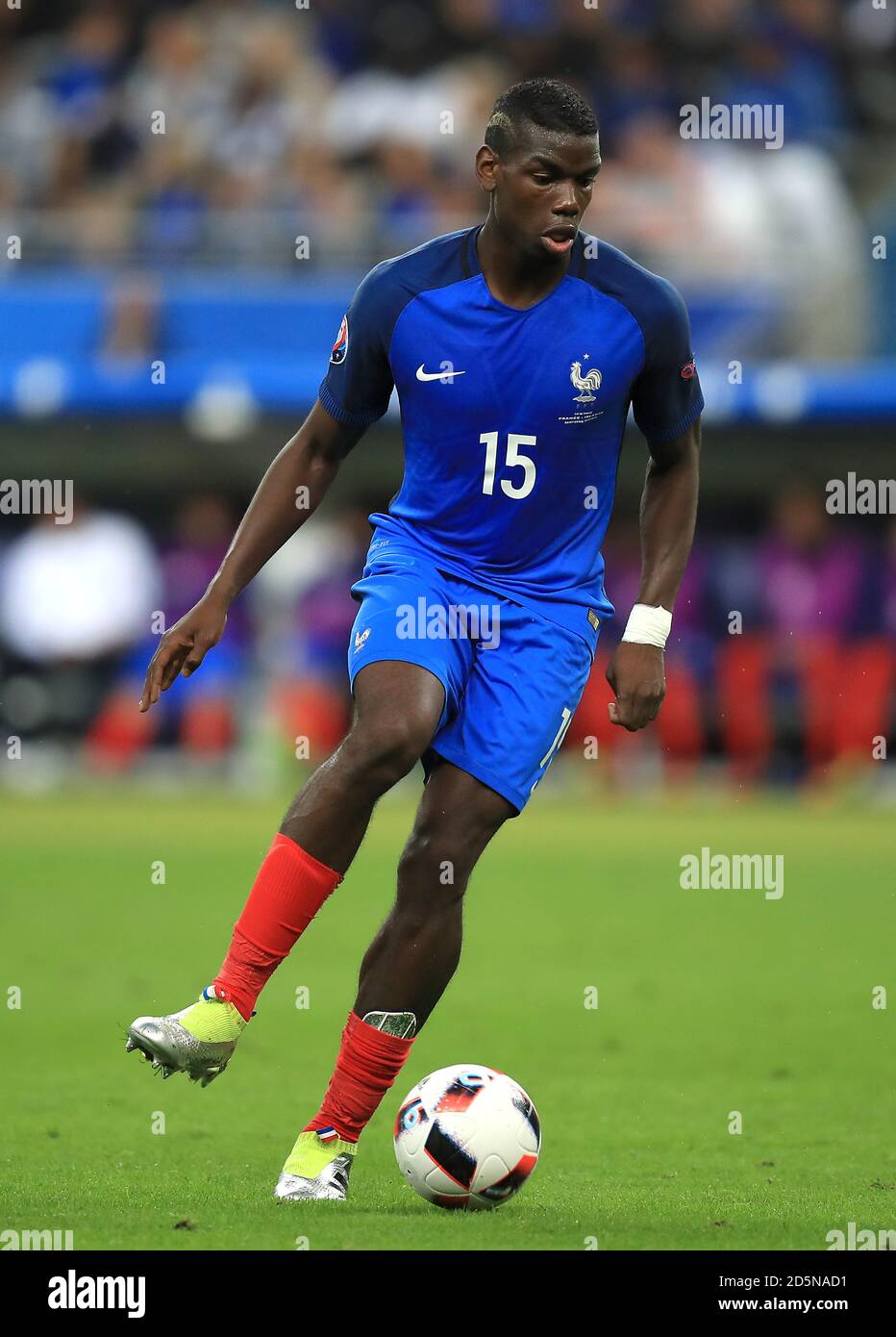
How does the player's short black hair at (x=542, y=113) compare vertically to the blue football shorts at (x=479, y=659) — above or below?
above

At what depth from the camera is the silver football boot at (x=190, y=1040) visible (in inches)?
201

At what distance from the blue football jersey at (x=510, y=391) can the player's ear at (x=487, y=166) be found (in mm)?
220

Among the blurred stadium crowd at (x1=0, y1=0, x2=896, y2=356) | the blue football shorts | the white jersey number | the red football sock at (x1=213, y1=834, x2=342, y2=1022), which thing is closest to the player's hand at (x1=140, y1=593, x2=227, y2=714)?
the blue football shorts

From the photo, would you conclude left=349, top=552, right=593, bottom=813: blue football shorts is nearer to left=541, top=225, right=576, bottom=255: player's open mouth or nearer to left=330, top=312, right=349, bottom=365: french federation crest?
left=330, top=312, right=349, bottom=365: french federation crest

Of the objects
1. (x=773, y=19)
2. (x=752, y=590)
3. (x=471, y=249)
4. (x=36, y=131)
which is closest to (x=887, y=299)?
(x=752, y=590)

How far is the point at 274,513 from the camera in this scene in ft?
19.1

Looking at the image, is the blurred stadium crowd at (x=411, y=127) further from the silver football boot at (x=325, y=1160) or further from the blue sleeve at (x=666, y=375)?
the silver football boot at (x=325, y=1160)

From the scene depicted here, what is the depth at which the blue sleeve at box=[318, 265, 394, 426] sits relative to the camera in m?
5.73

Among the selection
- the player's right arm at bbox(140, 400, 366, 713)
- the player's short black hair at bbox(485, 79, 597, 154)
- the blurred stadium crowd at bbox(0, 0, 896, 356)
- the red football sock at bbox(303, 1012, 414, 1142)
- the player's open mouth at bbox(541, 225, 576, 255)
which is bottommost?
the red football sock at bbox(303, 1012, 414, 1142)

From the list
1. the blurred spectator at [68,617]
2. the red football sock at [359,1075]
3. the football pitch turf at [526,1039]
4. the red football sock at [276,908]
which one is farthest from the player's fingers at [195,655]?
the blurred spectator at [68,617]

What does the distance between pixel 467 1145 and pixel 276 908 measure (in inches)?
31.3

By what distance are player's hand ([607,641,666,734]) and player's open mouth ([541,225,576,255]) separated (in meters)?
1.06

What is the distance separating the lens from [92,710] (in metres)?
19.9
